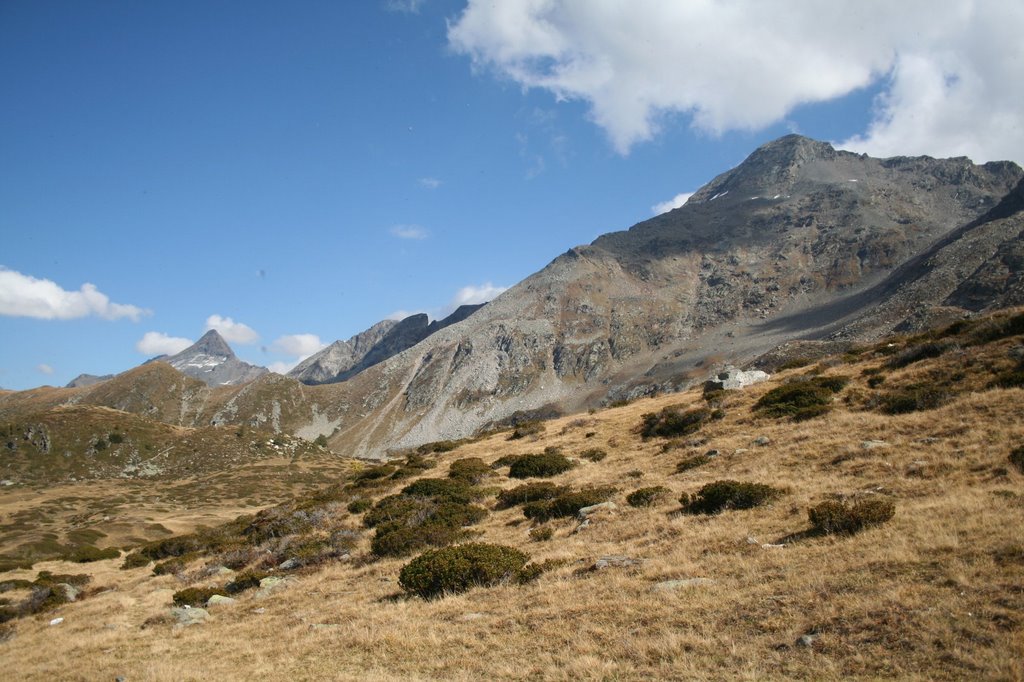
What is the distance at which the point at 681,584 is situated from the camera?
10.8 meters

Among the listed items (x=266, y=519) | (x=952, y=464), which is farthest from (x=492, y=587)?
(x=266, y=519)

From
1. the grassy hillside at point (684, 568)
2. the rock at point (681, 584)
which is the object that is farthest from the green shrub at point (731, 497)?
the rock at point (681, 584)

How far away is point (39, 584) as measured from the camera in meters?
25.8

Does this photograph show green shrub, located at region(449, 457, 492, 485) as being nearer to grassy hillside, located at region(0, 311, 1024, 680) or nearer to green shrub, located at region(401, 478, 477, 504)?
grassy hillside, located at region(0, 311, 1024, 680)

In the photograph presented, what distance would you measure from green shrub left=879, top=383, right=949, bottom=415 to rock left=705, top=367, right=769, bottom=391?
12.6 metres

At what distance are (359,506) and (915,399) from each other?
84.0ft

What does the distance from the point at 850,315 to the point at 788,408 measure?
191 meters

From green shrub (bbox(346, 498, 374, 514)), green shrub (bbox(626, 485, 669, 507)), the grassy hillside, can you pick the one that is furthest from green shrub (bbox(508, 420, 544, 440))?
green shrub (bbox(626, 485, 669, 507))

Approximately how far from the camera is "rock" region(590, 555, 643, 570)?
42.7 feet

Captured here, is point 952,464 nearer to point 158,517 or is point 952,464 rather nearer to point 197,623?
point 197,623

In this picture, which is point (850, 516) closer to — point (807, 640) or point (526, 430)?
point (807, 640)

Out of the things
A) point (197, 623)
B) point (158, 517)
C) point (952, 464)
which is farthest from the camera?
point (158, 517)

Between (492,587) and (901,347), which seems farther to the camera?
(901,347)

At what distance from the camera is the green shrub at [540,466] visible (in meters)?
26.7
